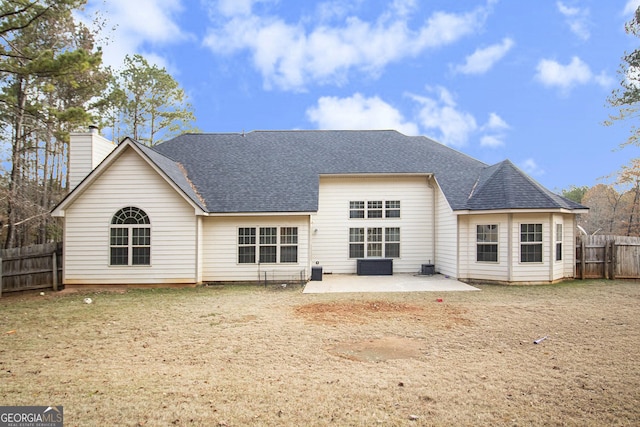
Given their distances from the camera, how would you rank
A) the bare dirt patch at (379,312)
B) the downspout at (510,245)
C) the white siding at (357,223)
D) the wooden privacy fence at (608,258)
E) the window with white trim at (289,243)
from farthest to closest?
the white siding at (357,223) → the wooden privacy fence at (608,258) → the window with white trim at (289,243) → the downspout at (510,245) → the bare dirt patch at (379,312)

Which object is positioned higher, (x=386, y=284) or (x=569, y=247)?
(x=569, y=247)

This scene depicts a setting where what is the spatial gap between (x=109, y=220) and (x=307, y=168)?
335 inches

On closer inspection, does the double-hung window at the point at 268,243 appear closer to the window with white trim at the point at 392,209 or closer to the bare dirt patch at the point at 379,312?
the bare dirt patch at the point at 379,312

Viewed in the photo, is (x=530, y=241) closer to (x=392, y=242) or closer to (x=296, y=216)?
(x=392, y=242)

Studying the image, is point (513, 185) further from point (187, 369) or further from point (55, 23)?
point (55, 23)

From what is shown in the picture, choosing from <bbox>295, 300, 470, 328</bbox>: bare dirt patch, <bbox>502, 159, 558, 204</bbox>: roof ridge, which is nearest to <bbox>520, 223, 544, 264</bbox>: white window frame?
<bbox>502, 159, 558, 204</bbox>: roof ridge

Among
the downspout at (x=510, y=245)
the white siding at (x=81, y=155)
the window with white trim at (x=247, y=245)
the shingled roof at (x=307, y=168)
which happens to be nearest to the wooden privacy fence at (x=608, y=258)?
the shingled roof at (x=307, y=168)

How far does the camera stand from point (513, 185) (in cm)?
1449

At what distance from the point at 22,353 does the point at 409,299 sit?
30.8ft

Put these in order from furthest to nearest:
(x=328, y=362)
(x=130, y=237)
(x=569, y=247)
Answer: (x=569, y=247) → (x=130, y=237) → (x=328, y=362)

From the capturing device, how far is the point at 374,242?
17.1 metres

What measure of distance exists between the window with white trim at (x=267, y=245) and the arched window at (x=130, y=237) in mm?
3524

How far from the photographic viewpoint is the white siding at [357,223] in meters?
17.0

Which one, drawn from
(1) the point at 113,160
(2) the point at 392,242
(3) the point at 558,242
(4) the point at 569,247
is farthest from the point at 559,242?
(1) the point at 113,160
